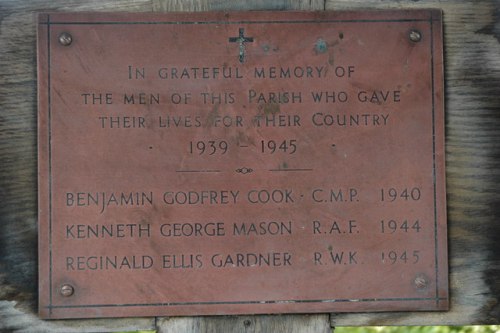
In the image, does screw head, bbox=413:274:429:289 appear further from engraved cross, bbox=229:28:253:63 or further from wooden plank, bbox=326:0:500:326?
engraved cross, bbox=229:28:253:63

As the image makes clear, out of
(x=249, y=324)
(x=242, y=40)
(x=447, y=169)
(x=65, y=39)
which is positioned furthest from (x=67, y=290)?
(x=447, y=169)

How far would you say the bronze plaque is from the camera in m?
2.96

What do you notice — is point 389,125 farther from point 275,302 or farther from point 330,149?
point 275,302

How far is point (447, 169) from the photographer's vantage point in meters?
3.05

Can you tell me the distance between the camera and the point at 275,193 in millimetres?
2980

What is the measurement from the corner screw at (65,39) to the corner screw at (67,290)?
795 mm

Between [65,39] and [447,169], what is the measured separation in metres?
1.34

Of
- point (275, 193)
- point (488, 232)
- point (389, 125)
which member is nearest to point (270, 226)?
point (275, 193)

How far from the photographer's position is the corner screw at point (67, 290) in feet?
9.70

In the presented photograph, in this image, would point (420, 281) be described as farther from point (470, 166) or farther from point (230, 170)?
point (230, 170)

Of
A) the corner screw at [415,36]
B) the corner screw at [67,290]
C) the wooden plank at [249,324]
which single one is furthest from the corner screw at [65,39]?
the corner screw at [415,36]

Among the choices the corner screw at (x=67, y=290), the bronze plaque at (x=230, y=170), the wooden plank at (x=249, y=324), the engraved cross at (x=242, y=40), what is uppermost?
the engraved cross at (x=242, y=40)

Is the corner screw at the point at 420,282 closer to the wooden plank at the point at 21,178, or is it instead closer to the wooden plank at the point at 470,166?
the wooden plank at the point at 470,166

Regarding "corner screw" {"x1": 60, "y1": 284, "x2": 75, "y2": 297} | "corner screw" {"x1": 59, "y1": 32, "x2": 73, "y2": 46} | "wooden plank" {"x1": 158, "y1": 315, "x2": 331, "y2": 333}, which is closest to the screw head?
"wooden plank" {"x1": 158, "y1": 315, "x2": 331, "y2": 333}
